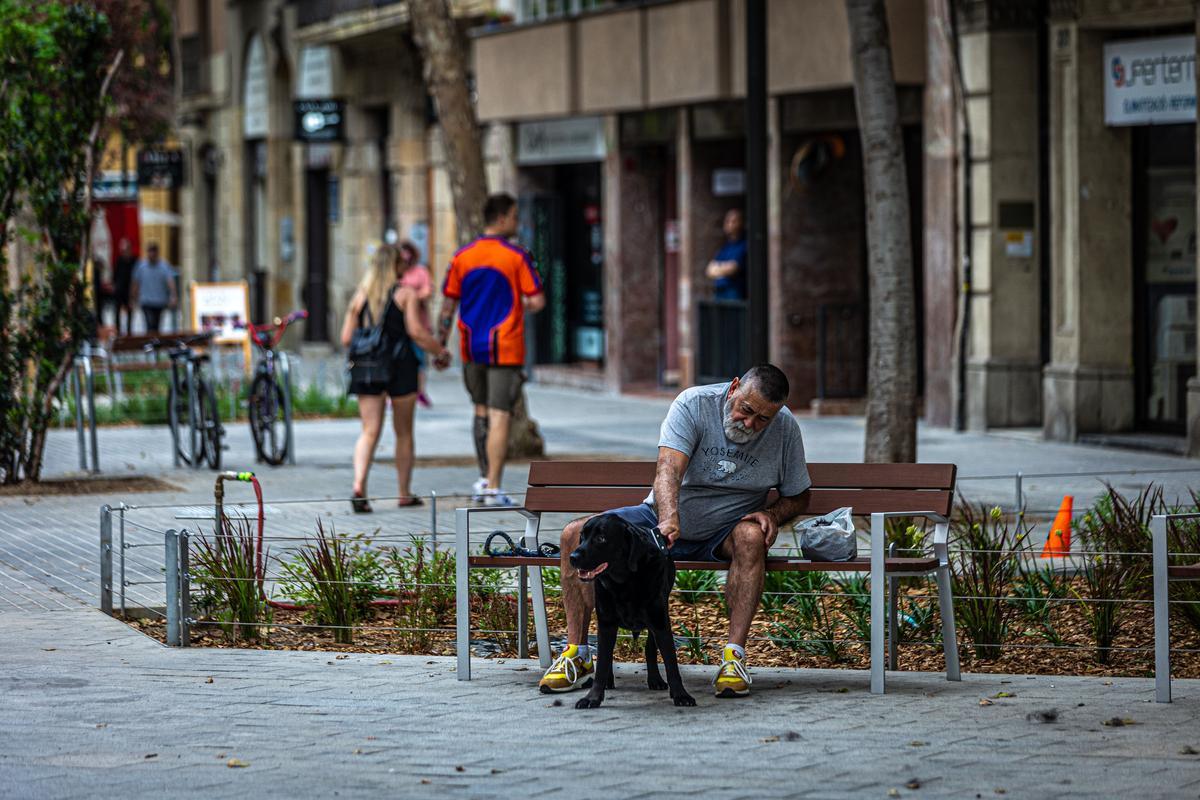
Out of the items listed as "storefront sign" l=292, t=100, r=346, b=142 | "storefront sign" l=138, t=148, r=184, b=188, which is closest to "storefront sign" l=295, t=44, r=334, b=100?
"storefront sign" l=292, t=100, r=346, b=142

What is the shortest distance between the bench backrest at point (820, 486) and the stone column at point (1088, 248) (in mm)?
9849

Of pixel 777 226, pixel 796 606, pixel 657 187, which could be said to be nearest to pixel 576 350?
pixel 657 187

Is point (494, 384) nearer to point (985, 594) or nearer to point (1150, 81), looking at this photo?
point (985, 594)

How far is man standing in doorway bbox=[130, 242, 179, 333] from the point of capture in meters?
34.3

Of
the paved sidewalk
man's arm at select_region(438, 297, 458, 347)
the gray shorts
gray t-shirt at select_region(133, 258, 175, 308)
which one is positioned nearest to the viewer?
the paved sidewalk

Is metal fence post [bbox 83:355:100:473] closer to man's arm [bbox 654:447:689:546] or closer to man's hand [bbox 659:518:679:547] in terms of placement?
man's arm [bbox 654:447:689:546]

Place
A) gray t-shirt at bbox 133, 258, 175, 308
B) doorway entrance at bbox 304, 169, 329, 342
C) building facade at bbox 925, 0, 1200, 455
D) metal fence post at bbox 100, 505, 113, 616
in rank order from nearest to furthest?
1. metal fence post at bbox 100, 505, 113, 616
2. building facade at bbox 925, 0, 1200, 455
3. gray t-shirt at bbox 133, 258, 175, 308
4. doorway entrance at bbox 304, 169, 329, 342

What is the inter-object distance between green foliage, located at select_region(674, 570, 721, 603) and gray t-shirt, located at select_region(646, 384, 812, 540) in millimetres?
1622

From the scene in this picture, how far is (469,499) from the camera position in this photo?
13.5 meters

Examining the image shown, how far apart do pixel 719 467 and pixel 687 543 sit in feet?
1.01

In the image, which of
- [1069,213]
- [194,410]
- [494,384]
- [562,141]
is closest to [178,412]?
[194,410]

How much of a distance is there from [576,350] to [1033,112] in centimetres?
997

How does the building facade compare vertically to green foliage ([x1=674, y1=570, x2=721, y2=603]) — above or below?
above

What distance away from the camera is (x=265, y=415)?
16.6m
